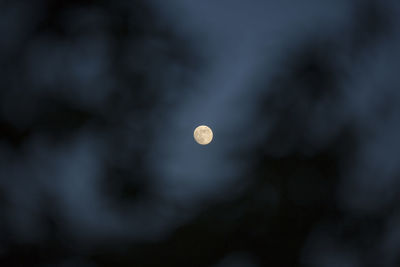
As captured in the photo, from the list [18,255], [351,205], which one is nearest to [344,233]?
[351,205]

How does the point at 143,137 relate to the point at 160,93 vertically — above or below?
below

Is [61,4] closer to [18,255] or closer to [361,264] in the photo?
[18,255]

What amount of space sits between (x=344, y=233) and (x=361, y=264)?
0.83ft

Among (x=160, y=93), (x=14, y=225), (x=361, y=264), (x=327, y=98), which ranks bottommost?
(x=361, y=264)

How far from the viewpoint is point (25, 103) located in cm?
221

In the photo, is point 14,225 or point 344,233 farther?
point 344,233

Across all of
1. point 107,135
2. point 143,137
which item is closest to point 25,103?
point 107,135

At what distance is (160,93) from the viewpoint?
236 centimetres

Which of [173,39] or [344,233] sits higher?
[173,39]

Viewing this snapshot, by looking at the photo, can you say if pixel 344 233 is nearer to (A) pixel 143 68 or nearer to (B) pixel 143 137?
(B) pixel 143 137

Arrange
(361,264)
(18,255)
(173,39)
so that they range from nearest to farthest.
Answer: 1. (18,255)
2. (173,39)
3. (361,264)

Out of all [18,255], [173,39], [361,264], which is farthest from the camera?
[361,264]

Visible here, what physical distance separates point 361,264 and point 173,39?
7.45 feet

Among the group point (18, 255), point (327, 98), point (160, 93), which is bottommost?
point (18, 255)
